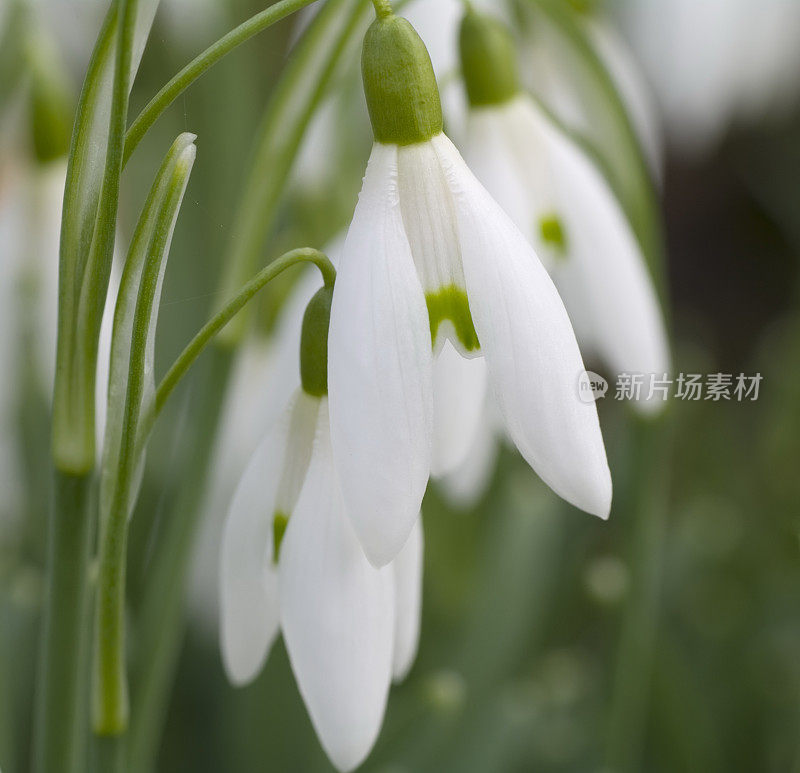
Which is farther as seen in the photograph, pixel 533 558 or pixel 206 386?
pixel 533 558

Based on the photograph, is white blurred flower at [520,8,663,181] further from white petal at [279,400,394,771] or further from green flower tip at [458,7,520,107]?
white petal at [279,400,394,771]

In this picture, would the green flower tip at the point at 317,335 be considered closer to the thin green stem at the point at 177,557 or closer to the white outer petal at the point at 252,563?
the white outer petal at the point at 252,563

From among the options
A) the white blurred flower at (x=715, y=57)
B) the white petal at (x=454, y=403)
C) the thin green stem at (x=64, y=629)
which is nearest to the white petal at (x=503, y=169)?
the white petal at (x=454, y=403)

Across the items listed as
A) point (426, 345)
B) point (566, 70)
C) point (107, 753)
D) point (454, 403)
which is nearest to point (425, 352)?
point (426, 345)

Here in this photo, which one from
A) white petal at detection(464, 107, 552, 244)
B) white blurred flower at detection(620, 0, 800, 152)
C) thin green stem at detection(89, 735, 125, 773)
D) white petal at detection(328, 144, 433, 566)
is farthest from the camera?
white blurred flower at detection(620, 0, 800, 152)

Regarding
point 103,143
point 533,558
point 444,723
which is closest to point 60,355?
point 103,143

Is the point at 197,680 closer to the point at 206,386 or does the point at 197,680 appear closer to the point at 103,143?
the point at 206,386

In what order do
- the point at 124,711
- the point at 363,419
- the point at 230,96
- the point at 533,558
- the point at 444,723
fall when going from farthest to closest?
the point at 230,96
the point at 533,558
the point at 444,723
the point at 124,711
the point at 363,419

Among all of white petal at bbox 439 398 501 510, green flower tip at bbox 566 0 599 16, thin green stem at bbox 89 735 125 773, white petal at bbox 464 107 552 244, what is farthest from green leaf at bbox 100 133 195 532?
green flower tip at bbox 566 0 599 16
